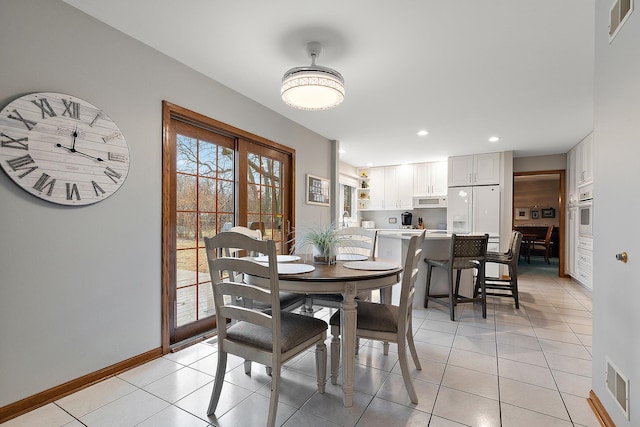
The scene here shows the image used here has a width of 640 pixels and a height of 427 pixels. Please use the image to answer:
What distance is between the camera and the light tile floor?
1.62m

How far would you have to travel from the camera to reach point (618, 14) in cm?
140

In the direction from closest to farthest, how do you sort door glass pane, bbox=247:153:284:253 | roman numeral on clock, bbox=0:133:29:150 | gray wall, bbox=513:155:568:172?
roman numeral on clock, bbox=0:133:29:150 → door glass pane, bbox=247:153:284:253 → gray wall, bbox=513:155:568:172

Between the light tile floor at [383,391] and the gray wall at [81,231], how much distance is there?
258 mm

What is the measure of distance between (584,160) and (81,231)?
20.0ft

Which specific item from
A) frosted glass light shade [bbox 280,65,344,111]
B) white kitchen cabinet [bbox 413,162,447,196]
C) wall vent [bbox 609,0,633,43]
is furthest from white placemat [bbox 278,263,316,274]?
white kitchen cabinet [bbox 413,162,447,196]

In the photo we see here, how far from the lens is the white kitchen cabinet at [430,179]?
6203 mm

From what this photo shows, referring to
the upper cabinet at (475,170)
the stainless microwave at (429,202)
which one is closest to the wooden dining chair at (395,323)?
Answer: the upper cabinet at (475,170)

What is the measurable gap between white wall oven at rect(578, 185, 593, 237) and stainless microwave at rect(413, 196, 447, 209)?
6.90 ft

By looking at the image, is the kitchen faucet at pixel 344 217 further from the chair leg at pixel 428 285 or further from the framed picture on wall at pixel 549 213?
the framed picture on wall at pixel 549 213

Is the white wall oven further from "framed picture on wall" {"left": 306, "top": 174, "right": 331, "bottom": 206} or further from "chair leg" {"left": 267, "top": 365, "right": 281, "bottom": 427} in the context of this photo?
"chair leg" {"left": 267, "top": 365, "right": 281, "bottom": 427}

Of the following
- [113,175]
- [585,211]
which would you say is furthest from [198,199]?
[585,211]

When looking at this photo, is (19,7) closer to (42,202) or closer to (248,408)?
(42,202)

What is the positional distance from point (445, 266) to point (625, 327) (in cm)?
201

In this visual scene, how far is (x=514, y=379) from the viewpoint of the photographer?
202 cm
